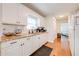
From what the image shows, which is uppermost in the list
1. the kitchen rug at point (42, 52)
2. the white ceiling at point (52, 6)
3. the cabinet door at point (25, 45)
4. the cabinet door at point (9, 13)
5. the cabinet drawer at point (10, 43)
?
the white ceiling at point (52, 6)

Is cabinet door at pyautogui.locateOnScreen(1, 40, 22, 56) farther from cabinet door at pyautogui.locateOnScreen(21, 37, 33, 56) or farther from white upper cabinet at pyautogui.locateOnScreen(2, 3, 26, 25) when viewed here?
white upper cabinet at pyautogui.locateOnScreen(2, 3, 26, 25)

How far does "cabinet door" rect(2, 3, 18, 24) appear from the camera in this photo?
2.39 meters

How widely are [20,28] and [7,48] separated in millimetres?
1810

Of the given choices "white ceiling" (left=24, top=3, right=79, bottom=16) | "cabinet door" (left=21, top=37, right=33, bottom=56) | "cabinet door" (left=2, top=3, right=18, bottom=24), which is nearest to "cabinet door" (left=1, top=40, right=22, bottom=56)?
"cabinet door" (left=21, top=37, right=33, bottom=56)

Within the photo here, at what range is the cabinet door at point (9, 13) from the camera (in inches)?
94.2

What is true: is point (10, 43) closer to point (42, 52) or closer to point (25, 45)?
point (25, 45)

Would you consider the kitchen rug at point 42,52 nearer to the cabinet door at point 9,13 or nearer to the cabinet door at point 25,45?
the cabinet door at point 25,45

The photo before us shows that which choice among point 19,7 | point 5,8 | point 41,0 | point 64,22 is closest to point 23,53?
point 5,8

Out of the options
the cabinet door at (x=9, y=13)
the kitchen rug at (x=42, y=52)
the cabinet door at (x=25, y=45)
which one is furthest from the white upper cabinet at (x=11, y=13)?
the kitchen rug at (x=42, y=52)

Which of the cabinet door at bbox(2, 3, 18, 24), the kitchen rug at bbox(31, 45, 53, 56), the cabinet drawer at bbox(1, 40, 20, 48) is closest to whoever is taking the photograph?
the cabinet drawer at bbox(1, 40, 20, 48)

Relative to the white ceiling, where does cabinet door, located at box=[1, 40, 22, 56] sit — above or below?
below

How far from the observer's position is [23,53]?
2.58m

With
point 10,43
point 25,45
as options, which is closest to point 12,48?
point 10,43

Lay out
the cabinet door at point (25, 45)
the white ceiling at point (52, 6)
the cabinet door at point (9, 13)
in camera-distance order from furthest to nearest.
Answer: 1. the white ceiling at point (52, 6)
2. the cabinet door at point (25, 45)
3. the cabinet door at point (9, 13)
